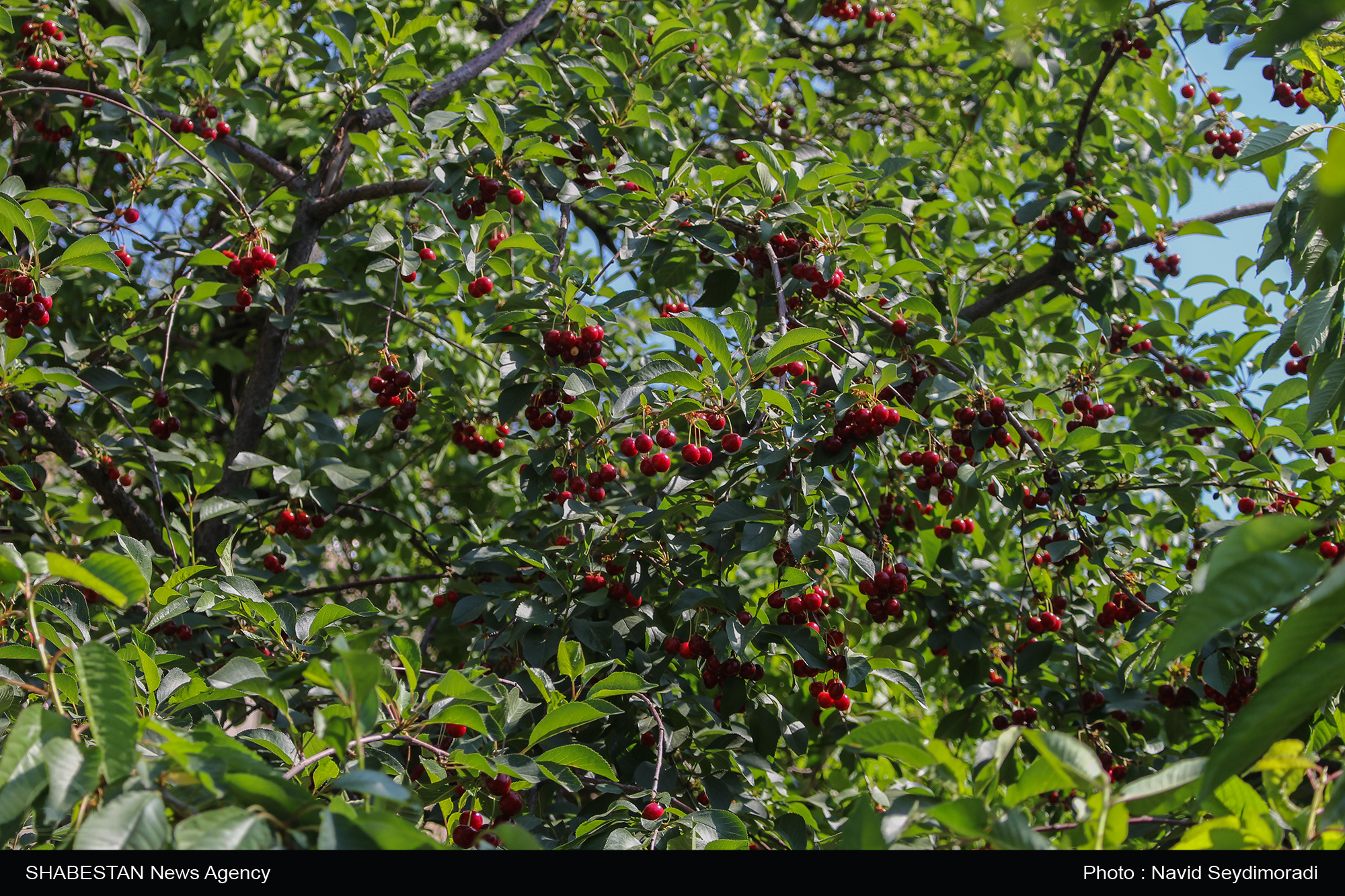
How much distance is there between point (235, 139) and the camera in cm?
338

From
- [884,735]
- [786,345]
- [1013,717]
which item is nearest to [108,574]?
[884,735]

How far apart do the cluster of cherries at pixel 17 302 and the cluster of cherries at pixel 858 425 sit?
2222 millimetres

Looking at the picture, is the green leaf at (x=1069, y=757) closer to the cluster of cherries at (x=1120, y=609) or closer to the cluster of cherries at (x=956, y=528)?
the cluster of cherries at (x=1120, y=609)

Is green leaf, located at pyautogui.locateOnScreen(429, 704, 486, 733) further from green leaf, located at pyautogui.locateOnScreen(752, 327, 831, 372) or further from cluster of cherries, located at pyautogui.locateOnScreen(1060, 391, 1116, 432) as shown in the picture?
cluster of cherries, located at pyautogui.locateOnScreen(1060, 391, 1116, 432)

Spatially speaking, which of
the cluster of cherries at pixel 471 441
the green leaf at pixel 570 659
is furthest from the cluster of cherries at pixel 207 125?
the green leaf at pixel 570 659

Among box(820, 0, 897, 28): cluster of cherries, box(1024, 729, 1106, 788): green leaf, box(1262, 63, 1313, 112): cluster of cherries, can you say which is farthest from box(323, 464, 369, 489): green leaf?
box(1262, 63, 1313, 112): cluster of cherries

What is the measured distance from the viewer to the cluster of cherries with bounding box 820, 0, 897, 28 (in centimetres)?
428

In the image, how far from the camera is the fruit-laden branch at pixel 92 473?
2844 millimetres

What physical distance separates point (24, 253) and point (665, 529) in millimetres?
2072

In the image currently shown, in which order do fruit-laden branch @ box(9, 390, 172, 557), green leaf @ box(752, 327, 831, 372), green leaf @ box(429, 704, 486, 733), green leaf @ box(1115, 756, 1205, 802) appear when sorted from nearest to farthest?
1. green leaf @ box(1115, 756, 1205, 802)
2. green leaf @ box(429, 704, 486, 733)
3. green leaf @ box(752, 327, 831, 372)
4. fruit-laden branch @ box(9, 390, 172, 557)

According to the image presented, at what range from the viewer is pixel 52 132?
344 centimetres

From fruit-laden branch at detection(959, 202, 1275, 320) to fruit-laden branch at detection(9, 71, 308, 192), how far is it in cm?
269

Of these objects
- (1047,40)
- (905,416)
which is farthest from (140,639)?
(1047,40)

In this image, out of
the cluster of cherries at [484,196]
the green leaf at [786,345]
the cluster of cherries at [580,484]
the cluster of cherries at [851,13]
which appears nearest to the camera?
the green leaf at [786,345]
